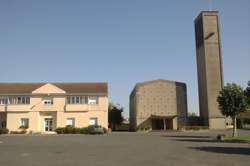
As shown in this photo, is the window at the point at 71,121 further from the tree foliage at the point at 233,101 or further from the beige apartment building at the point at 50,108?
the tree foliage at the point at 233,101

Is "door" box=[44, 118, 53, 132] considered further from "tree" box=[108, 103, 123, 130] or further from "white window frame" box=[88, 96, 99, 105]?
"tree" box=[108, 103, 123, 130]

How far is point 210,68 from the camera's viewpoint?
71.1 meters

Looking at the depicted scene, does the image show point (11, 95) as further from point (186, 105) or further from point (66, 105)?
point (186, 105)

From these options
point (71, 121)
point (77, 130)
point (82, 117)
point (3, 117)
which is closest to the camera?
point (77, 130)

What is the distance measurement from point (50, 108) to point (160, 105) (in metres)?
23.2

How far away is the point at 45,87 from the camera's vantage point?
55.4 m

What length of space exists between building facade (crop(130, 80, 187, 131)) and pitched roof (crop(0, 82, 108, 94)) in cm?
1194

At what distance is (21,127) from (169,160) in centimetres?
4295

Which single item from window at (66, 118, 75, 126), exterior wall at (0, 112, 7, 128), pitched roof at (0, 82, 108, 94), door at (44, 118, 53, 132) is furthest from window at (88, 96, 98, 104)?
exterior wall at (0, 112, 7, 128)

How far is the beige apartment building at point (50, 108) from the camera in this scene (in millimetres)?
54062

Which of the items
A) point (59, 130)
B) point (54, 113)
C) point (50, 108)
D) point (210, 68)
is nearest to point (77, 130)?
point (59, 130)

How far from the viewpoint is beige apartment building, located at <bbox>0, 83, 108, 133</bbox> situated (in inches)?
2128

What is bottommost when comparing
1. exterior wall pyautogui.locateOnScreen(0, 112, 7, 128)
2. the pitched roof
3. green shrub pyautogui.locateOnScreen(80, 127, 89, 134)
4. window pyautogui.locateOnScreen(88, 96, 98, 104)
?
green shrub pyautogui.locateOnScreen(80, 127, 89, 134)

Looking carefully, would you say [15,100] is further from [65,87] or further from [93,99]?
[93,99]
